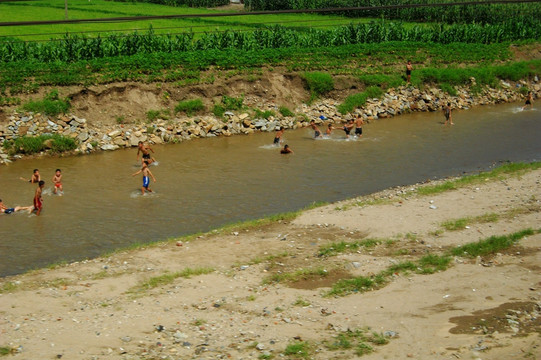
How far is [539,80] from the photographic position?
4331 cm

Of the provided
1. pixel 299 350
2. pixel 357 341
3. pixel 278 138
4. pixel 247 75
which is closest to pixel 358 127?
pixel 278 138

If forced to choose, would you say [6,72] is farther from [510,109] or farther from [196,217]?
[510,109]

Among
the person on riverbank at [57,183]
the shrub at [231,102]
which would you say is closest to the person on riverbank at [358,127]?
the shrub at [231,102]

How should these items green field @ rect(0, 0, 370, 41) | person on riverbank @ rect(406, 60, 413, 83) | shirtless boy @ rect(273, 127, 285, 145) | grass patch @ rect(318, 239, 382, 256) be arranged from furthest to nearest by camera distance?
green field @ rect(0, 0, 370, 41), person on riverbank @ rect(406, 60, 413, 83), shirtless boy @ rect(273, 127, 285, 145), grass patch @ rect(318, 239, 382, 256)

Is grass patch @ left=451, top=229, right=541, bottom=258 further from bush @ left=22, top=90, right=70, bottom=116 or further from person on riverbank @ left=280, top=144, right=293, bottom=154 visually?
bush @ left=22, top=90, right=70, bottom=116

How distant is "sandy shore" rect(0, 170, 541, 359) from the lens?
12578 mm

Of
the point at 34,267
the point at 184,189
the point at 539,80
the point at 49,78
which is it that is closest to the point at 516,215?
the point at 184,189

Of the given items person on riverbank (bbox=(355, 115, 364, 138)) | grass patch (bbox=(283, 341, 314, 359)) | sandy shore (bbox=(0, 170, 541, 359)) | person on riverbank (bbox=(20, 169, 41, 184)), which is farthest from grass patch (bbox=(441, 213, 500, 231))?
person on riverbank (bbox=(20, 169, 41, 184))

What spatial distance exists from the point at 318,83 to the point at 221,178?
1203 cm

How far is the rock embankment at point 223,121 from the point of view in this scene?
94.8 feet

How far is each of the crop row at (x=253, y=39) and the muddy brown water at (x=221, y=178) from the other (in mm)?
6421

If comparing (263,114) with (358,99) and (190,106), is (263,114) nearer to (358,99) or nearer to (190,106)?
A: (190,106)

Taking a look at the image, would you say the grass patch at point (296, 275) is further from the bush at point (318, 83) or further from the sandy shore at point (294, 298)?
the bush at point (318, 83)

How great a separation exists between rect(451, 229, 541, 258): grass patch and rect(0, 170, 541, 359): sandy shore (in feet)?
0.75
